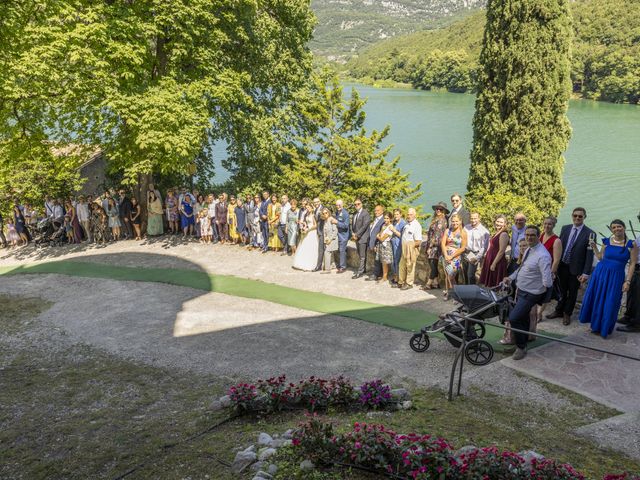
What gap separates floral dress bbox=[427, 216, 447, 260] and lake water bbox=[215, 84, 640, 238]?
31.1ft

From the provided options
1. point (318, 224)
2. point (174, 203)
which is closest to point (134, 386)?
point (318, 224)

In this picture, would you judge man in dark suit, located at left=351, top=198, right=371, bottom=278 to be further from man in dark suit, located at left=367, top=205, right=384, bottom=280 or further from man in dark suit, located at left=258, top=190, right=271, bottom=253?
man in dark suit, located at left=258, top=190, right=271, bottom=253

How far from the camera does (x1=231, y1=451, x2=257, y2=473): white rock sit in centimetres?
446

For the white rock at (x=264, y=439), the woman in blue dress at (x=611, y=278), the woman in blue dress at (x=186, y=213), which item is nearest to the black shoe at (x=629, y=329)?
the woman in blue dress at (x=611, y=278)

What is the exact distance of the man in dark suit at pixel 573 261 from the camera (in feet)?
26.5

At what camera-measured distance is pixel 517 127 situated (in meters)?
14.6

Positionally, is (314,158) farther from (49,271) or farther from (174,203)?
(49,271)

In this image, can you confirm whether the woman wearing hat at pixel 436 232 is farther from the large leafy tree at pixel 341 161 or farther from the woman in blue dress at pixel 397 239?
the large leafy tree at pixel 341 161

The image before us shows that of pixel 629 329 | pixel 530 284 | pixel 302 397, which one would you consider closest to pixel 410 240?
pixel 530 284

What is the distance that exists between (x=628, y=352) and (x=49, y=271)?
12.7m

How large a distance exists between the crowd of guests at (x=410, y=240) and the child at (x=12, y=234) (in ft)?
0.09

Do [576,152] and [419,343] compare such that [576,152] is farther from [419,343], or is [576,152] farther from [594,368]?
[419,343]

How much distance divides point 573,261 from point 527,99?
7853 mm

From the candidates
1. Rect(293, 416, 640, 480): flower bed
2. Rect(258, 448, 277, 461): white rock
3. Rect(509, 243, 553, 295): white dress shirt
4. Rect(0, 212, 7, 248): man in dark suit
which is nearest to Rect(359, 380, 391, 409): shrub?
Rect(293, 416, 640, 480): flower bed
